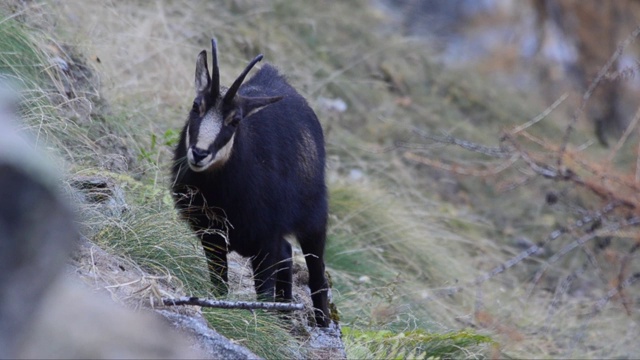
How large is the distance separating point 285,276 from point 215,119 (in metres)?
0.99

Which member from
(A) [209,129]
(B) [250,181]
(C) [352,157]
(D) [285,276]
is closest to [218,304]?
(A) [209,129]

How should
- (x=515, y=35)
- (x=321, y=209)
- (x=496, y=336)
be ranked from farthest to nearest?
(x=515, y=35)
(x=496, y=336)
(x=321, y=209)

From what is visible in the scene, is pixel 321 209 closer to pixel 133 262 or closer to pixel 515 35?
pixel 133 262

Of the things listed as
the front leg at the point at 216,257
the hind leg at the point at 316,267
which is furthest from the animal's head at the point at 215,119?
the hind leg at the point at 316,267

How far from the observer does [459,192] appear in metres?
12.3

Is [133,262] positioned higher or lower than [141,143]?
higher

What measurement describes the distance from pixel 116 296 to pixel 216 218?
120 centimetres

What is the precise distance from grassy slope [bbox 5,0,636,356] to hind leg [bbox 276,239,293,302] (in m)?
0.41

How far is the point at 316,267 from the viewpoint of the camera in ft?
19.6

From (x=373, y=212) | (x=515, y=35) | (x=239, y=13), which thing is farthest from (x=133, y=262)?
(x=515, y=35)

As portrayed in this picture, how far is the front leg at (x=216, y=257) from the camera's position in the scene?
552 centimetres

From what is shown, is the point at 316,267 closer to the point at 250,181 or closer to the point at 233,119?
the point at 250,181

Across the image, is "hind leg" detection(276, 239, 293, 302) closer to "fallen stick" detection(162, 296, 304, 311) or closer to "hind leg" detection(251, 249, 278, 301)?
"hind leg" detection(251, 249, 278, 301)

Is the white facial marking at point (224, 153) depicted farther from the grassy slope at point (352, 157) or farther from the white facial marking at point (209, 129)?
the grassy slope at point (352, 157)
